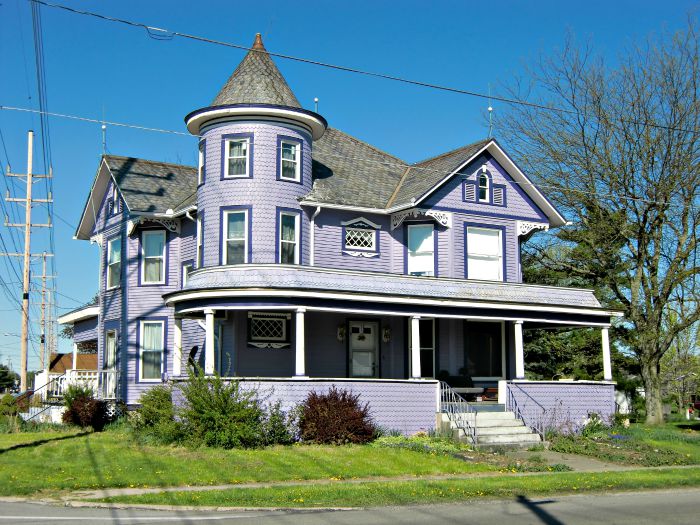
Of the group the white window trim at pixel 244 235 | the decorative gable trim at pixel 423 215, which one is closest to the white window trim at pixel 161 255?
the white window trim at pixel 244 235

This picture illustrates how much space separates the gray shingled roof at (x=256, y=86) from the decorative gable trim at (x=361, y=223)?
13.5ft

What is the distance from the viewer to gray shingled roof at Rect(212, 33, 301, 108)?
27.3 m

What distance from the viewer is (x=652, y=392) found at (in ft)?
110

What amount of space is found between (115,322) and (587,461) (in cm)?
1730

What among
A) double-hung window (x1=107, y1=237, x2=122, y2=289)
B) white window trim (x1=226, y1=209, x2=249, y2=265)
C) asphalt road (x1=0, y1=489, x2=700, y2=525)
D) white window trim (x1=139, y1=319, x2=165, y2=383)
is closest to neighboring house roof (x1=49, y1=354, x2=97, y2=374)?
double-hung window (x1=107, y1=237, x2=122, y2=289)

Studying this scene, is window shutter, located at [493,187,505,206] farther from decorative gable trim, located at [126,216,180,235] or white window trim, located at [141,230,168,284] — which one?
white window trim, located at [141,230,168,284]

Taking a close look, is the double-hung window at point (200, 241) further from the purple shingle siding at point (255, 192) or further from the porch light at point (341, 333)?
the porch light at point (341, 333)

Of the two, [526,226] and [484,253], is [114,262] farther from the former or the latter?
[526,226]

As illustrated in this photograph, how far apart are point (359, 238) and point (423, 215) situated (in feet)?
7.48

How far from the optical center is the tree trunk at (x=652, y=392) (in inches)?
1309

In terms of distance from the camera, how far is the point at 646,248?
33812 millimetres

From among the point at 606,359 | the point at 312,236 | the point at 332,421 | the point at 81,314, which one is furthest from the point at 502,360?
the point at 81,314

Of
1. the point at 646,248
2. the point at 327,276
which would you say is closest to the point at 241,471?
the point at 327,276

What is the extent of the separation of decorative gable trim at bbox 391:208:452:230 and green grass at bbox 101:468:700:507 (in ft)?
38.0
